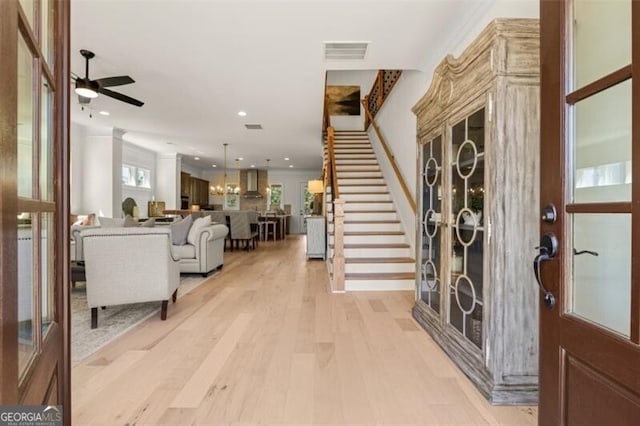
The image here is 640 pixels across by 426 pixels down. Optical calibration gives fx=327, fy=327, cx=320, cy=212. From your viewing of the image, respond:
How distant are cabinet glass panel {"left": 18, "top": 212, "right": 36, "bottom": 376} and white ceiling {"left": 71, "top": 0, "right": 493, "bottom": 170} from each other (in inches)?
107

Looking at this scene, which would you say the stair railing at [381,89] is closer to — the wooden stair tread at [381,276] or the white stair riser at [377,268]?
the white stair riser at [377,268]

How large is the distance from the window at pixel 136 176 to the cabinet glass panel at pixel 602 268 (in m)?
9.61

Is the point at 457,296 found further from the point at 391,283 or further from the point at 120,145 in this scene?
the point at 120,145

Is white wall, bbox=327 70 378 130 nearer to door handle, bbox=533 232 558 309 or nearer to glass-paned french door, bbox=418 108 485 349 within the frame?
glass-paned french door, bbox=418 108 485 349

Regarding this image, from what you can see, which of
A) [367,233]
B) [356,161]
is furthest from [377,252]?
[356,161]

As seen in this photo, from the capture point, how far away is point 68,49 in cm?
100

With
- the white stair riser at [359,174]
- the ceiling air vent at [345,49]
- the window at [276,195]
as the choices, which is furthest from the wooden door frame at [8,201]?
the window at [276,195]

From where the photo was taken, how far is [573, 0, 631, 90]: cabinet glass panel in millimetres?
934

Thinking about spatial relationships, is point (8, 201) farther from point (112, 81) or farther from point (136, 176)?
point (136, 176)

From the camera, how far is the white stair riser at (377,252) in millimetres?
4702

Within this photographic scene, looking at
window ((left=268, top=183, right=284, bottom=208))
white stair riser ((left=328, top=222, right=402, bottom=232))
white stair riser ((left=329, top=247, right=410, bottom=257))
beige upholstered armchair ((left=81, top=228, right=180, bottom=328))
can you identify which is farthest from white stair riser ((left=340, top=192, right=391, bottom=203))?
window ((left=268, top=183, right=284, bottom=208))

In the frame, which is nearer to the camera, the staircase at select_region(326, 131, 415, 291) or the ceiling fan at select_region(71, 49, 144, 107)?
the ceiling fan at select_region(71, 49, 144, 107)

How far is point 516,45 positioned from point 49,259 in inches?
89.5

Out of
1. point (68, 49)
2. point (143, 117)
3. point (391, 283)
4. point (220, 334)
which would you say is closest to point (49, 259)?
point (68, 49)
